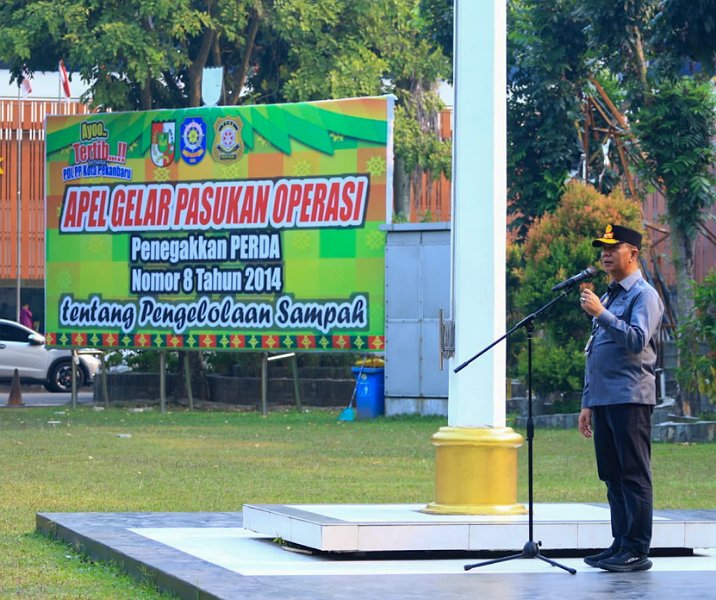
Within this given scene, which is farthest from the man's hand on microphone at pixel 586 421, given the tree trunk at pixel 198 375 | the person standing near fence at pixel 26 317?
the person standing near fence at pixel 26 317

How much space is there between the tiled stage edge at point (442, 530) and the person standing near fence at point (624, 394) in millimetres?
446

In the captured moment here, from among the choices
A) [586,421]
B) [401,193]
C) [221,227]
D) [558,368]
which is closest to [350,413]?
Result: [558,368]

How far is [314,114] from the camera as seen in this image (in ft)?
89.7

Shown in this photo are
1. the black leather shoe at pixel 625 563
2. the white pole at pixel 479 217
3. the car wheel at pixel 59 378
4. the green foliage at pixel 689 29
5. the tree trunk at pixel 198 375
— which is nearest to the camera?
the black leather shoe at pixel 625 563

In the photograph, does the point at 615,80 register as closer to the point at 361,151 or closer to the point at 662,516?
the point at 361,151

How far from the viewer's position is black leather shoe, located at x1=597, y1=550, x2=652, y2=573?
8.89 metres

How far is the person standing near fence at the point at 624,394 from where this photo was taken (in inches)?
352

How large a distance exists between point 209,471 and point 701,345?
325 inches

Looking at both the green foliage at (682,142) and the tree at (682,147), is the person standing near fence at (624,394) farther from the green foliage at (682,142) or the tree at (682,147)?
the green foliage at (682,142)

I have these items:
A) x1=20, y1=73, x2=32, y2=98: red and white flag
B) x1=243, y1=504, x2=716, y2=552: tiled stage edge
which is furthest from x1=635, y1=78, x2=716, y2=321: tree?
x1=243, y1=504, x2=716, y2=552: tiled stage edge

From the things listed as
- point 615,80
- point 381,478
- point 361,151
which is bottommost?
point 381,478

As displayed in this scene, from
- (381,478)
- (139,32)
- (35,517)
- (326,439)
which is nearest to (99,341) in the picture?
(139,32)

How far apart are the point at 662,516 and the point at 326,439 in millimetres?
11643

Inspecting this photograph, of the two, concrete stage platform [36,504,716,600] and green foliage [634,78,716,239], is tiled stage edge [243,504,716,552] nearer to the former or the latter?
concrete stage platform [36,504,716,600]
